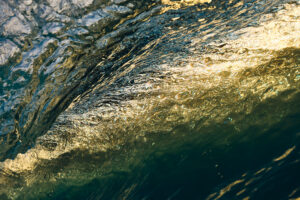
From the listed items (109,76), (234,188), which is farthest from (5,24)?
(234,188)

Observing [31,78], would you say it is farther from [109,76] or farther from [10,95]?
[109,76]

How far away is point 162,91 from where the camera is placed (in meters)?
7.24

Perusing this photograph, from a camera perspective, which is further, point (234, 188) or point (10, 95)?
point (10, 95)

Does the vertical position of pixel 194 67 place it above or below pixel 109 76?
below

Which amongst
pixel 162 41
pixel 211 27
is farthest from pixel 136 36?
pixel 211 27

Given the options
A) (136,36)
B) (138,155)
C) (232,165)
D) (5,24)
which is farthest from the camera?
(138,155)

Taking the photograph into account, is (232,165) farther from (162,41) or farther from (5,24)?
(5,24)

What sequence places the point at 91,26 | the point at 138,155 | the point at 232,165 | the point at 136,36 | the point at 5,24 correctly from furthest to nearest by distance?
the point at 138,155 → the point at 232,165 → the point at 136,36 → the point at 91,26 → the point at 5,24

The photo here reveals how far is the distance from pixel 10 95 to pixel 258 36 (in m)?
7.76

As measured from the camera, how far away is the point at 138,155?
9039mm

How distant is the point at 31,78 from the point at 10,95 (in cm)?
102

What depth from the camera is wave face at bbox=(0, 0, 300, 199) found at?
5.30m

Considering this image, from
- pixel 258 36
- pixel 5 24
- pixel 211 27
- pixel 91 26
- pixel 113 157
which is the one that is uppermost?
pixel 5 24

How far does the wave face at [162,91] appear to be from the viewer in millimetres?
5297
